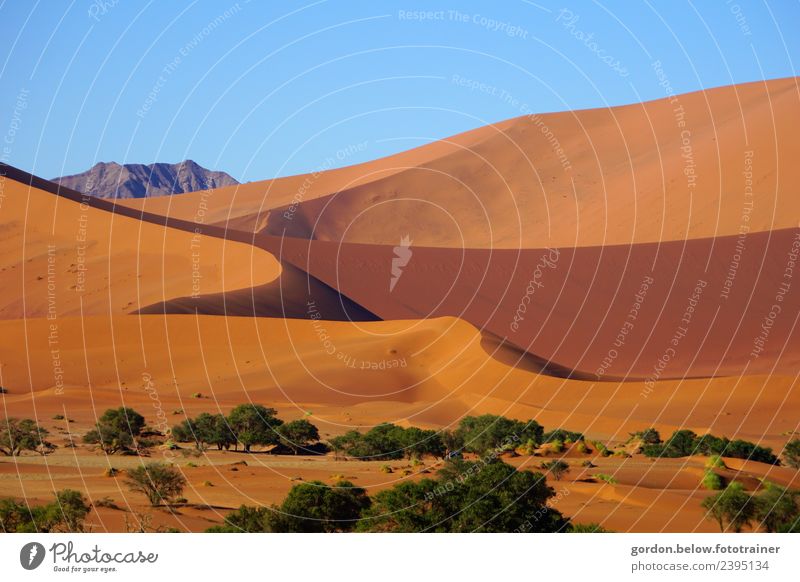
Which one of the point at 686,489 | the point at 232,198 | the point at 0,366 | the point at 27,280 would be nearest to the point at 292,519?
the point at 686,489

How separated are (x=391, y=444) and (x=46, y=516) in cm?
1919

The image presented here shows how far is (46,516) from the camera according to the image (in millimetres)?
19641

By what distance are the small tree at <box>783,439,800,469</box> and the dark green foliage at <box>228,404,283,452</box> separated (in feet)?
60.3

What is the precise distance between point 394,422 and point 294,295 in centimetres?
2634

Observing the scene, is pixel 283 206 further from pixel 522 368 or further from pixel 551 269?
pixel 522 368

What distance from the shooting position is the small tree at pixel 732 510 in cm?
2317

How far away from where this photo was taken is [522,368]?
5159 centimetres

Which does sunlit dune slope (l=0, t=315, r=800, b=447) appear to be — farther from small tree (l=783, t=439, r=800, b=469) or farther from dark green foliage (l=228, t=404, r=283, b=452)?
A: small tree (l=783, t=439, r=800, b=469)

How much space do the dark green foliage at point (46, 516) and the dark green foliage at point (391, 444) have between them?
16027mm

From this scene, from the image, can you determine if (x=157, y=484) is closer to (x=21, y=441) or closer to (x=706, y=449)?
(x=21, y=441)

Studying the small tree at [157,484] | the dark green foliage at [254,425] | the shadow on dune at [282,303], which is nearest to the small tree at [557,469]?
the small tree at [157,484]

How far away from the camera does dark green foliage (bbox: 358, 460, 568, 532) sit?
20.5m
